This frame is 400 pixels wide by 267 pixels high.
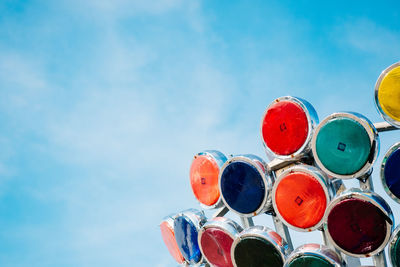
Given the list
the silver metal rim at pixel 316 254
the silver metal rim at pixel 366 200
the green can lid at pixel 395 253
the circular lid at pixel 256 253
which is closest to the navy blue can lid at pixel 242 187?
the circular lid at pixel 256 253

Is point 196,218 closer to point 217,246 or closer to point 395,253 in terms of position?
point 217,246

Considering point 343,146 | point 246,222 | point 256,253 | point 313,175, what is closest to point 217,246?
point 246,222

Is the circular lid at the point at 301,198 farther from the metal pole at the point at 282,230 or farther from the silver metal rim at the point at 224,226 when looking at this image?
the silver metal rim at the point at 224,226

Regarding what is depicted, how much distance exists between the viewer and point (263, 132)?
124 inches

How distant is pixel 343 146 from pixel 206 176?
1386mm

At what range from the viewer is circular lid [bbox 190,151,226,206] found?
359 centimetres

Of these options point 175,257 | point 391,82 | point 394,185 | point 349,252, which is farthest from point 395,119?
point 175,257

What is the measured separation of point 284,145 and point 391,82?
89cm

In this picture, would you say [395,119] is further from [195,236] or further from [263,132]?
[195,236]

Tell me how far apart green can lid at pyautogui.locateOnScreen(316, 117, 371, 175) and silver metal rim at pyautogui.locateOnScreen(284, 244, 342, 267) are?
22.4 inches

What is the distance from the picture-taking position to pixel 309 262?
9.09 ft

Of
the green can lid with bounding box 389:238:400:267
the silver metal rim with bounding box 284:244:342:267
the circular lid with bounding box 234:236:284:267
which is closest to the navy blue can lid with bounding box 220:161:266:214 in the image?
the circular lid with bounding box 234:236:284:267

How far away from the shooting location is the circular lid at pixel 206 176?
3.59 meters

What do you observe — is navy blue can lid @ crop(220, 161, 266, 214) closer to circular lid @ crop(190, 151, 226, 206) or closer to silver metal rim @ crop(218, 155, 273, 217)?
silver metal rim @ crop(218, 155, 273, 217)
